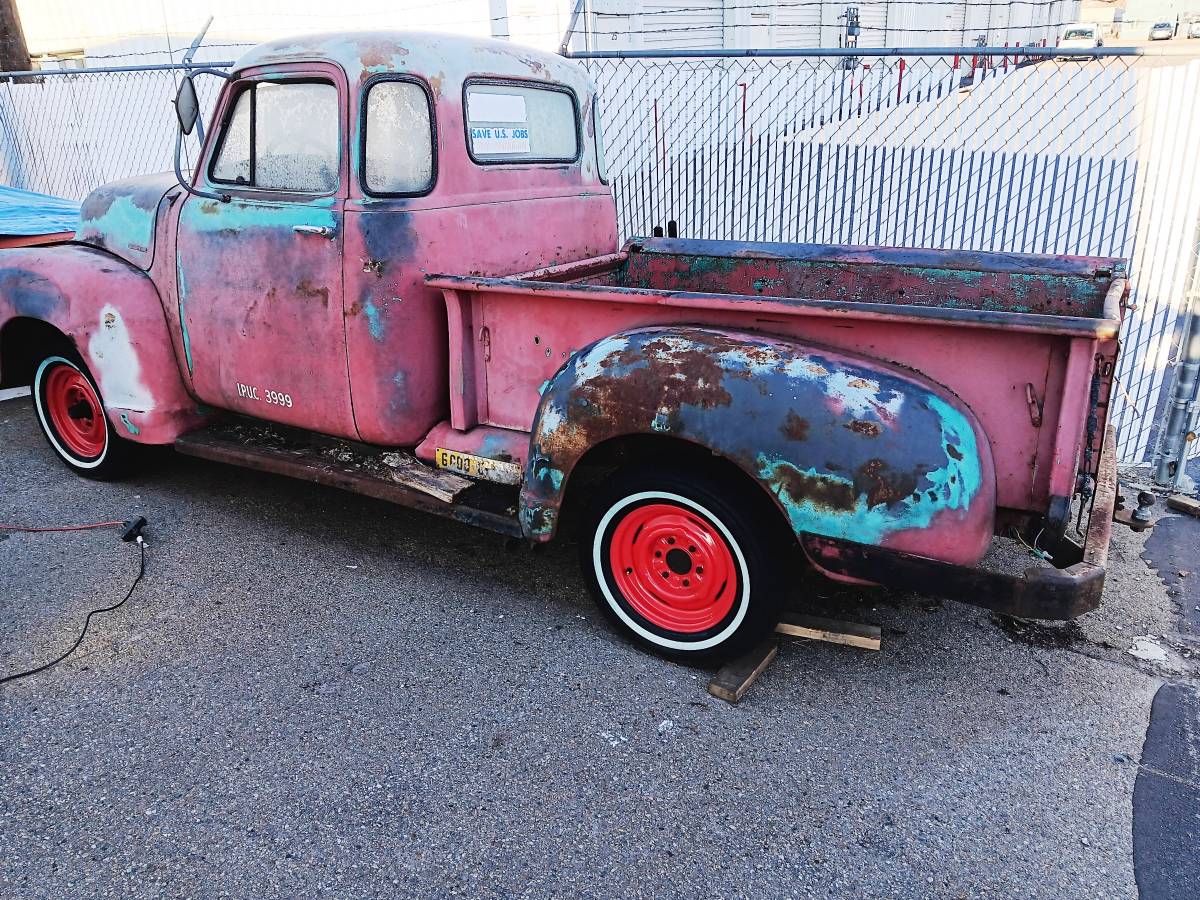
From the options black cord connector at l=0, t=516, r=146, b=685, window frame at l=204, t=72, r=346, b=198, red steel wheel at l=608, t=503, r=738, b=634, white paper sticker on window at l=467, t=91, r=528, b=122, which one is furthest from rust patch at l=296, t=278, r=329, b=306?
red steel wheel at l=608, t=503, r=738, b=634

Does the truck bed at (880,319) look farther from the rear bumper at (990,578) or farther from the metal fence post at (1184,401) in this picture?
the metal fence post at (1184,401)

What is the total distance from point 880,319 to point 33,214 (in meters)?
6.83

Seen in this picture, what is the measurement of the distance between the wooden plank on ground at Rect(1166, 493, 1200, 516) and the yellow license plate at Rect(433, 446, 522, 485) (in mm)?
3397

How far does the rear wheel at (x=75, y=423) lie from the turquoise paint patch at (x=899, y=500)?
3.67 m

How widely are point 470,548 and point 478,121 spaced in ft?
6.25

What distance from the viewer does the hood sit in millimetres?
4273

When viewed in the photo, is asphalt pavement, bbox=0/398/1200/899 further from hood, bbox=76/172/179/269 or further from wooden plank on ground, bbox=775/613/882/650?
hood, bbox=76/172/179/269

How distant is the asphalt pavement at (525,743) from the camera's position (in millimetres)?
2365


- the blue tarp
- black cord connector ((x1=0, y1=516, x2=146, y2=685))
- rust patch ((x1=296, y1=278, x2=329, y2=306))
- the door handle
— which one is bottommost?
black cord connector ((x1=0, y1=516, x2=146, y2=685))

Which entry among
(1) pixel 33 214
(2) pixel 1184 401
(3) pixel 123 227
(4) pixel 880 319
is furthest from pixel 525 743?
(1) pixel 33 214

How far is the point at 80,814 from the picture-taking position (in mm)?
2547

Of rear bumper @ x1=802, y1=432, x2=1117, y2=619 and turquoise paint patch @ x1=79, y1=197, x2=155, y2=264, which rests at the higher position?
turquoise paint patch @ x1=79, y1=197, x2=155, y2=264

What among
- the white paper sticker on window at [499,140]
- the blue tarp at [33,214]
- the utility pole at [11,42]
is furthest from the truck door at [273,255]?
the utility pole at [11,42]

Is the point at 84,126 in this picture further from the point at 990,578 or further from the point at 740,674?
the point at 990,578
